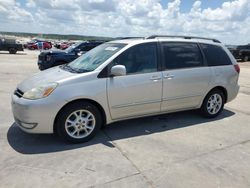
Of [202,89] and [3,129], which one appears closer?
[3,129]

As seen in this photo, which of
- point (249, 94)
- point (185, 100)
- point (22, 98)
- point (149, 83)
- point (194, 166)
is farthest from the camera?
point (249, 94)

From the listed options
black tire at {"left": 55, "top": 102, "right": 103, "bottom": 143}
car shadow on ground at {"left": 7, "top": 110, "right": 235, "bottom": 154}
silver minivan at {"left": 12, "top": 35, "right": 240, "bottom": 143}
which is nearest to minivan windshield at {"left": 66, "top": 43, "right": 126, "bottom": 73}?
silver minivan at {"left": 12, "top": 35, "right": 240, "bottom": 143}

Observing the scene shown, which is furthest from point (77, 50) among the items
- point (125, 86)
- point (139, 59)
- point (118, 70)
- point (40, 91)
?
point (40, 91)

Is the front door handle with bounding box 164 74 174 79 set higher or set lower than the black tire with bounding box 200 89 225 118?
higher

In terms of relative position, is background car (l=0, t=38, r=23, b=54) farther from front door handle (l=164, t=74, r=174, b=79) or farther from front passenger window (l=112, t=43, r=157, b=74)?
front door handle (l=164, t=74, r=174, b=79)

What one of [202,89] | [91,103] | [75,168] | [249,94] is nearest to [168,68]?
[202,89]

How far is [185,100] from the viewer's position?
5523 millimetres

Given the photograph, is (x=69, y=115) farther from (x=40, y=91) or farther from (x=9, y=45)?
(x=9, y=45)

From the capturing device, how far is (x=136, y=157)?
3984 millimetres

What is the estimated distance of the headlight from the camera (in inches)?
163

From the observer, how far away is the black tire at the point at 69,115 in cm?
428

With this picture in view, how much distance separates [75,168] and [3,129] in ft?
7.06

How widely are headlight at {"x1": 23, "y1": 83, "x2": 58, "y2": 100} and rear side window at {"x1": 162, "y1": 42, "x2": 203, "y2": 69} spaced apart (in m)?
2.19

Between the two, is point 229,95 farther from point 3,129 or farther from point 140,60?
point 3,129
